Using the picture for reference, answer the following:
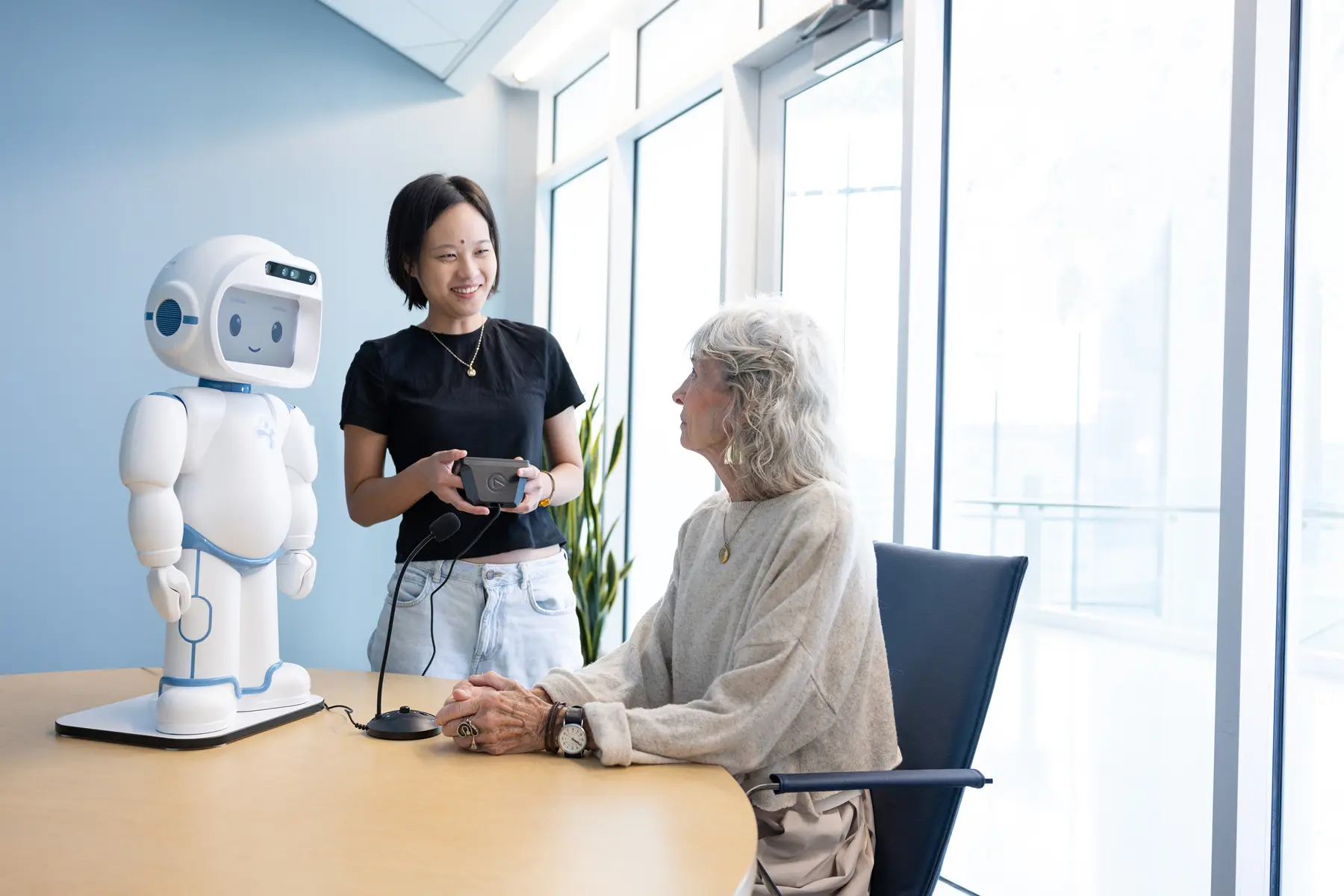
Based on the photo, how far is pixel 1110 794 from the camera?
128 inches

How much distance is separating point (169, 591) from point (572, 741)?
0.56 metres

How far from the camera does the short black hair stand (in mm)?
2037

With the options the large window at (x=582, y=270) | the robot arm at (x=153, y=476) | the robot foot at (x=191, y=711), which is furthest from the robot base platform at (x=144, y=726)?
the large window at (x=582, y=270)

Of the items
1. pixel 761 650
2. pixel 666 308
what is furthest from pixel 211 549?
pixel 666 308

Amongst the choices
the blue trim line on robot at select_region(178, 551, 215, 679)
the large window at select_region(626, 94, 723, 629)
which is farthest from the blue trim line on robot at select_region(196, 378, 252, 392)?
the large window at select_region(626, 94, 723, 629)

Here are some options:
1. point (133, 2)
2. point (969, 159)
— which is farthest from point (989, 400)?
point (133, 2)

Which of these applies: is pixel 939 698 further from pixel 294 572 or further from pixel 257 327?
pixel 257 327

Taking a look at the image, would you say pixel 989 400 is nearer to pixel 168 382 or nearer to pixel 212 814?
pixel 212 814

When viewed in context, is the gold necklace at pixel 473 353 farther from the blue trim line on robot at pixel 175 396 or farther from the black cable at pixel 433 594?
the blue trim line on robot at pixel 175 396

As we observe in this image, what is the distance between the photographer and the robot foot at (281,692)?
4.65ft

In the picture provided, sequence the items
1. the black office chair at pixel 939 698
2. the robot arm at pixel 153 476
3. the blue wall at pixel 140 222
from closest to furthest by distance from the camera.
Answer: the robot arm at pixel 153 476 < the black office chair at pixel 939 698 < the blue wall at pixel 140 222

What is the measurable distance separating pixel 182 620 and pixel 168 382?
9.62ft

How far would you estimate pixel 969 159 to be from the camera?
2.63 metres

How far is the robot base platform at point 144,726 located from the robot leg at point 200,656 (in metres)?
0.01
